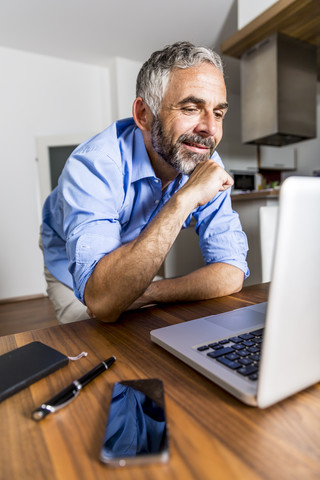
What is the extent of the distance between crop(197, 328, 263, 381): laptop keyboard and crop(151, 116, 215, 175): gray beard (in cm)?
61

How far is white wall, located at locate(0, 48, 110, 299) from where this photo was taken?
3.23 metres

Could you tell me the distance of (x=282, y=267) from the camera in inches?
10.4

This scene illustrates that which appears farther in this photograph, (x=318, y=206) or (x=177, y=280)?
(x=177, y=280)

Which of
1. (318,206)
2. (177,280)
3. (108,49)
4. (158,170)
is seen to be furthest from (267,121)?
(318,206)

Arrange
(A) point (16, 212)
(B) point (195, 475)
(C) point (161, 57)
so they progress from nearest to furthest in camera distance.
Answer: (B) point (195, 475) < (C) point (161, 57) < (A) point (16, 212)

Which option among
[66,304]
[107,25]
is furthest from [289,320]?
[107,25]

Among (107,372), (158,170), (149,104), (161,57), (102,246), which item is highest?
(161,57)

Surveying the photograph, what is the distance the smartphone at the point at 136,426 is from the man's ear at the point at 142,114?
81 centimetres

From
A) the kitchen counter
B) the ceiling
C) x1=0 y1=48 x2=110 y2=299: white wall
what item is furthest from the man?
x1=0 y1=48 x2=110 y2=299: white wall

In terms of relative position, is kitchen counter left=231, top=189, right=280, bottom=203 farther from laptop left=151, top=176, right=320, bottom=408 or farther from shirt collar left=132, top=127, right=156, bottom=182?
laptop left=151, top=176, right=320, bottom=408

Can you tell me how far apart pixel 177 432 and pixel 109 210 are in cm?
57

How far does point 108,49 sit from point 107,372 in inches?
147

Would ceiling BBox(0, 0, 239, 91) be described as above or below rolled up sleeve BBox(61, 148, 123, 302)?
above

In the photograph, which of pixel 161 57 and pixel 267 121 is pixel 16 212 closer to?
pixel 267 121
